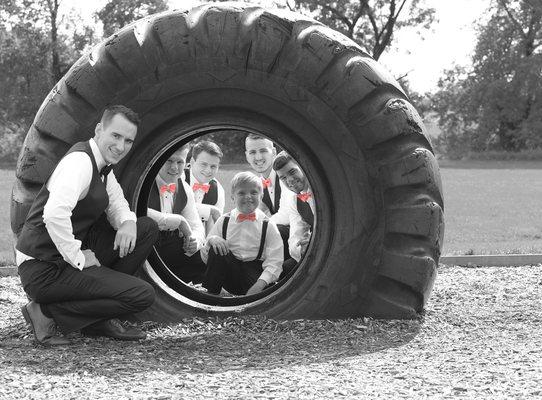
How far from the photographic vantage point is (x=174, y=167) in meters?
5.95

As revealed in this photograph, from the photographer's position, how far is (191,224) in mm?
5984

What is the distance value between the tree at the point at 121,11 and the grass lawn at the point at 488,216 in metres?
22.0

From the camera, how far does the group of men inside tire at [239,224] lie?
5375 millimetres

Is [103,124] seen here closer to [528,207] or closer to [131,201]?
[131,201]

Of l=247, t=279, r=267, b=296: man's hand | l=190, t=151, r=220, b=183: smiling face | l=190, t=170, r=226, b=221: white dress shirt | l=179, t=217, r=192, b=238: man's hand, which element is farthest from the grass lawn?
l=247, t=279, r=267, b=296: man's hand

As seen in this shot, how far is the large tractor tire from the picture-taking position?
165 inches

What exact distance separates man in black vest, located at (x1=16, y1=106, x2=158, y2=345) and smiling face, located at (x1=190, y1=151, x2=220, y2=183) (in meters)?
2.35

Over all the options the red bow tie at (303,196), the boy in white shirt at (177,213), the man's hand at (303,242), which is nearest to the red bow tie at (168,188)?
the boy in white shirt at (177,213)

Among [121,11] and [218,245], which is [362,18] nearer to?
[121,11]

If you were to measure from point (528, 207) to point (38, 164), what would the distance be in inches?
416

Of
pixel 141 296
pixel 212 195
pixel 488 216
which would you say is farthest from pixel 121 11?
pixel 141 296

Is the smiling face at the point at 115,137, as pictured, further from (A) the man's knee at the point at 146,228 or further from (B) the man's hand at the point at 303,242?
(B) the man's hand at the point at 303,242

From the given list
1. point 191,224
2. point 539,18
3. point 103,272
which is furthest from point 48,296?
point 539,18

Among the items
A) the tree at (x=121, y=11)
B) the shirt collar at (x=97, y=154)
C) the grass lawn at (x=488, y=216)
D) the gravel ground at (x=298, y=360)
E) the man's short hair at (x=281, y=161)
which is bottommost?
the grass lawn at (x=488, y=216)
